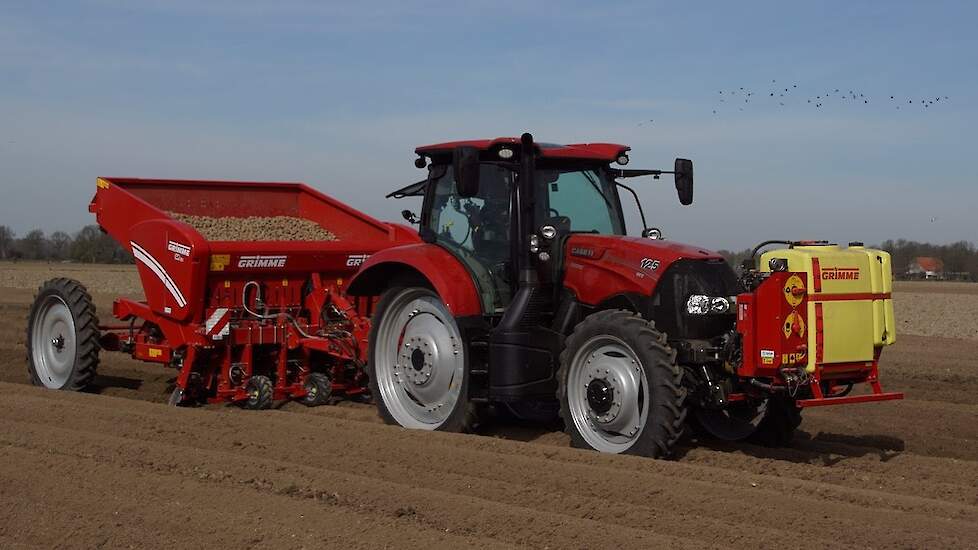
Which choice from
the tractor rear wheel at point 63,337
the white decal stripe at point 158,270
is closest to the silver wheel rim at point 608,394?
the white decal stripe at point 158,270

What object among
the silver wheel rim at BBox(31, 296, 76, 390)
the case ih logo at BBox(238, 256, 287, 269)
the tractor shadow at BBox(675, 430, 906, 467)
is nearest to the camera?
the tractor shadow at BBox(675, 430, 906, 467)

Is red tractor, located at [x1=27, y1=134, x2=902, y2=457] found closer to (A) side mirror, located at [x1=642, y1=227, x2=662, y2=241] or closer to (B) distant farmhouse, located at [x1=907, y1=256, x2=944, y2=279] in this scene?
(A) side mirror, located at [x1=642, y1=227, x2=662, y2=241]

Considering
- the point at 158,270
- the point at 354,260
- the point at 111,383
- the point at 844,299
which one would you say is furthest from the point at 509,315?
the point at 111,383

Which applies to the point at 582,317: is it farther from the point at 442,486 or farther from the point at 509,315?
the point at 442,486

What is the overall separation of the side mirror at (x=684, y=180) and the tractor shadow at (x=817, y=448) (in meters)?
1.65

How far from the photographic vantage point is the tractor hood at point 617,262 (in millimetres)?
7160

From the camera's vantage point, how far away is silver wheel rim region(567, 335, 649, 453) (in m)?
6.96

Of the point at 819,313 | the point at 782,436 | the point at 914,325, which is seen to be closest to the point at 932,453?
the point at 782,436

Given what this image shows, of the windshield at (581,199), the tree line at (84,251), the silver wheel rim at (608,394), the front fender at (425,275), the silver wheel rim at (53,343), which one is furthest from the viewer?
the tree line at (84,251)

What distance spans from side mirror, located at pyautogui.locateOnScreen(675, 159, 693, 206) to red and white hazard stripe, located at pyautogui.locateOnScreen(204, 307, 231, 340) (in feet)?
12.7

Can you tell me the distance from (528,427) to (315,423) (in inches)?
60.6

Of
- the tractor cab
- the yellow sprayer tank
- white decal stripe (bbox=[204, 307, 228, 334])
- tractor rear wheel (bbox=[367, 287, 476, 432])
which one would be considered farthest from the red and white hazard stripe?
the yellow sprayer tank

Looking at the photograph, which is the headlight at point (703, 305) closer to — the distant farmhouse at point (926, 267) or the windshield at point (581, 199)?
the windshield at point (581, 199)

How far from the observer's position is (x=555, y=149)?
320 inches
